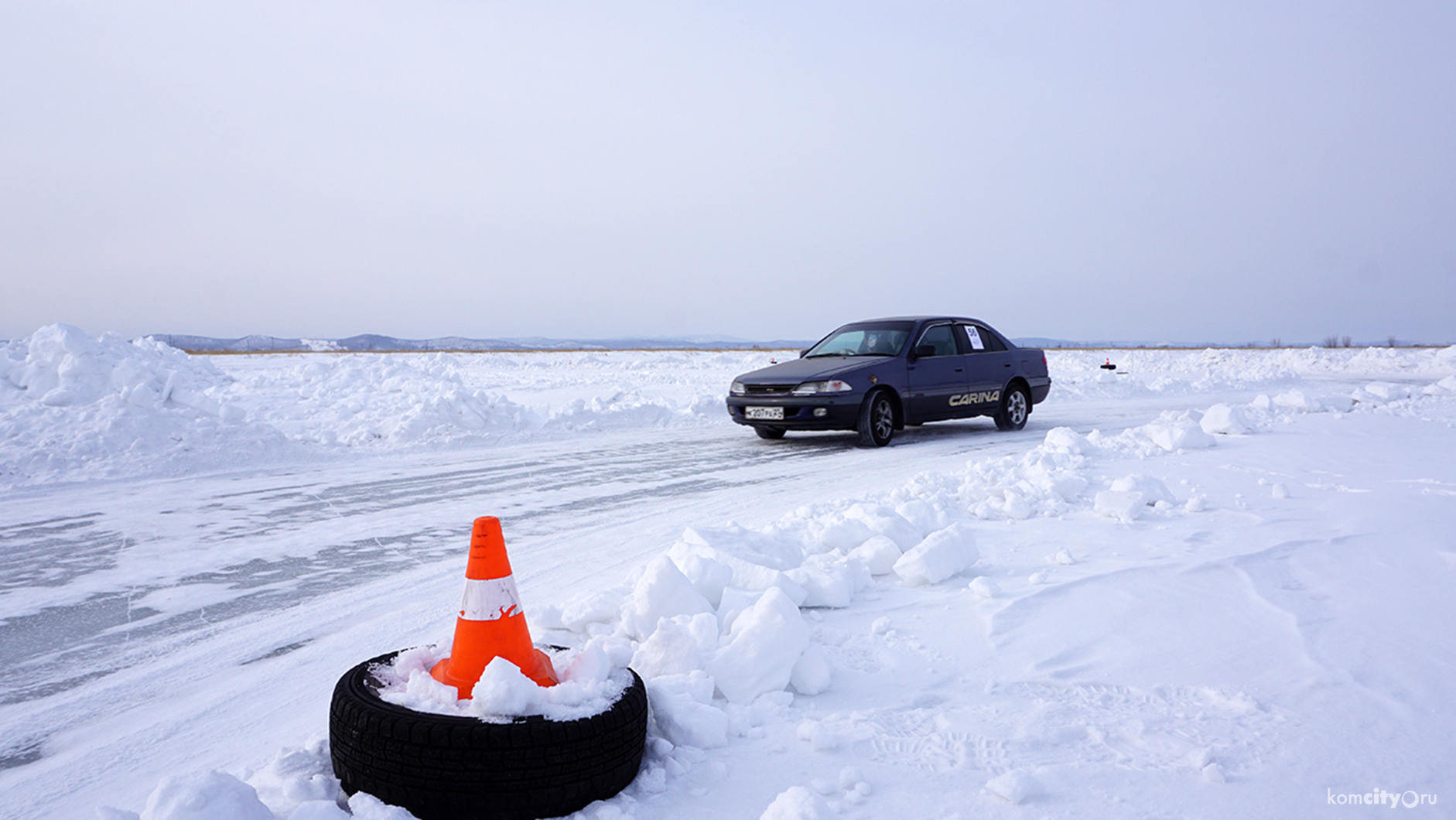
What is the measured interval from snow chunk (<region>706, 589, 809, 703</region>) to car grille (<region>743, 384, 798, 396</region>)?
22.6 ft

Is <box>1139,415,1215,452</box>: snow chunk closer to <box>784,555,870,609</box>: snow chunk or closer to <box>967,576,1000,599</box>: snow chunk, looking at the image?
<box>967,576,1000,599</box>: snow chunk

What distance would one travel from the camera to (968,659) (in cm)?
326

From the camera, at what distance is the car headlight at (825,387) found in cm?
963

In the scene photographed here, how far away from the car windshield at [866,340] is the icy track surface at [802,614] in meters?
2.25

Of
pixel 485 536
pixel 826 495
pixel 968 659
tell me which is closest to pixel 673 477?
pixel 826 495

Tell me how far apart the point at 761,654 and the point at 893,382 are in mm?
7540

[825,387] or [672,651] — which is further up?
[825,387]

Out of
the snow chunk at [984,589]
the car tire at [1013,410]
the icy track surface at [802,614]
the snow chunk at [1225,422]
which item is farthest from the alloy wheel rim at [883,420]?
the snow chunk at [984,589]

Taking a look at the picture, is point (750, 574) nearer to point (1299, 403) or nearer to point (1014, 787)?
point (1014, 787)

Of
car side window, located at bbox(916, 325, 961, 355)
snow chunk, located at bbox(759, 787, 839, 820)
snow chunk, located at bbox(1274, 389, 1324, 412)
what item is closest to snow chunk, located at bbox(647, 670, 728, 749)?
snow chunk, located at bbox(759, 787, 839, 820)

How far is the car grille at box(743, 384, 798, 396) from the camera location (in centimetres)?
984

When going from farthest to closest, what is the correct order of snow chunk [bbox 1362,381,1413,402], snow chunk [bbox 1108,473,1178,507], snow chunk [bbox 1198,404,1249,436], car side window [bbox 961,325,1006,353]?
1. snow chunk [bbox 1362,381,1413,402]
2. car side window [bbox 961,325,1006,353]
3. snow chunk [bbox 1198,404,1249,436]
4. snow chunk [bbox 1108,473,1178,507]

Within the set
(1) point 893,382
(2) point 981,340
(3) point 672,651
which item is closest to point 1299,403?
(2) point 981,340

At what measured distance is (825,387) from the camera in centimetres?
966
